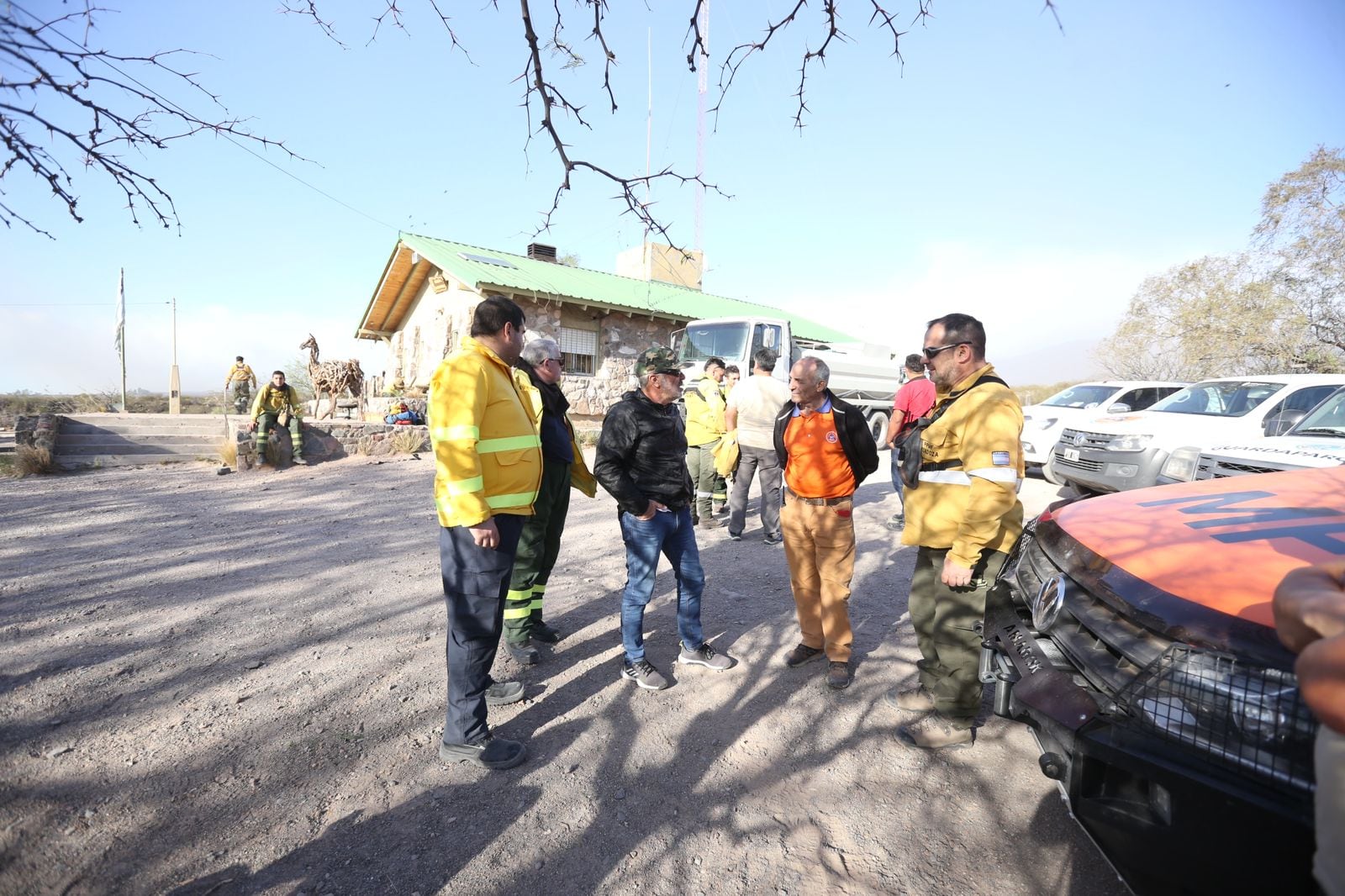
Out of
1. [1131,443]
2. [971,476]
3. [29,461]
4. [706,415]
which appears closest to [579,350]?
[706,415]

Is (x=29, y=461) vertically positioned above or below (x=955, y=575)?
below

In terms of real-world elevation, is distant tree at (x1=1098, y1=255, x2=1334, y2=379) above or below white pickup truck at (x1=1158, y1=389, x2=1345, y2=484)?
above

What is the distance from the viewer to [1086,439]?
25.9ft

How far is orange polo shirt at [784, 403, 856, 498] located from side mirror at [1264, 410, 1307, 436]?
6.52 metres

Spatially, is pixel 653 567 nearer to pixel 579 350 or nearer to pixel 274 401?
pixel 274 401

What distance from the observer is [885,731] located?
9.60 ft

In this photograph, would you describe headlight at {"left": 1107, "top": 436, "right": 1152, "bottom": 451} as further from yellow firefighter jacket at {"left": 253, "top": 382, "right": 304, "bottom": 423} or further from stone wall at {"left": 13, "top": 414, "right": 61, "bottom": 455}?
stone wall at {"left": 13, "top": 414, "right": 61, "bottom": 455}

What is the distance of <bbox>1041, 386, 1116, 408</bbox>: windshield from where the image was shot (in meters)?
11.0

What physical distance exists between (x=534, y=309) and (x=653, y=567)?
12051mm

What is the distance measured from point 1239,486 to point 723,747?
256 centimetres

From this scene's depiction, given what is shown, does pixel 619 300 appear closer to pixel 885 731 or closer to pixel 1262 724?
pixel 885 731

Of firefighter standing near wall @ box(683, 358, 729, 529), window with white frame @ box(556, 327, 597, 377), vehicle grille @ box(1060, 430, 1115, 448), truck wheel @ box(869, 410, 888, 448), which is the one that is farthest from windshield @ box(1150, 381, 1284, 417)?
window with white frame @ box(556, 327, 597, 377)


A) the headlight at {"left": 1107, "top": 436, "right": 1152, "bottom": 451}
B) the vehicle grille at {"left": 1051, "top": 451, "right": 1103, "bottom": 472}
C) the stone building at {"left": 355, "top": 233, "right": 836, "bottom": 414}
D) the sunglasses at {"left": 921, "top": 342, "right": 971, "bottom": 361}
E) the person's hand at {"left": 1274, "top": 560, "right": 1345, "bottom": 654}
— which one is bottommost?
the vehicle grille at {"left": 1051, "top": 451, "right": 1103, "bottom": 472}

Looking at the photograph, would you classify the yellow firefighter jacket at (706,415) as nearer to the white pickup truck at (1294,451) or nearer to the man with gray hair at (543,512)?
the man with gray hair at (543,512)
